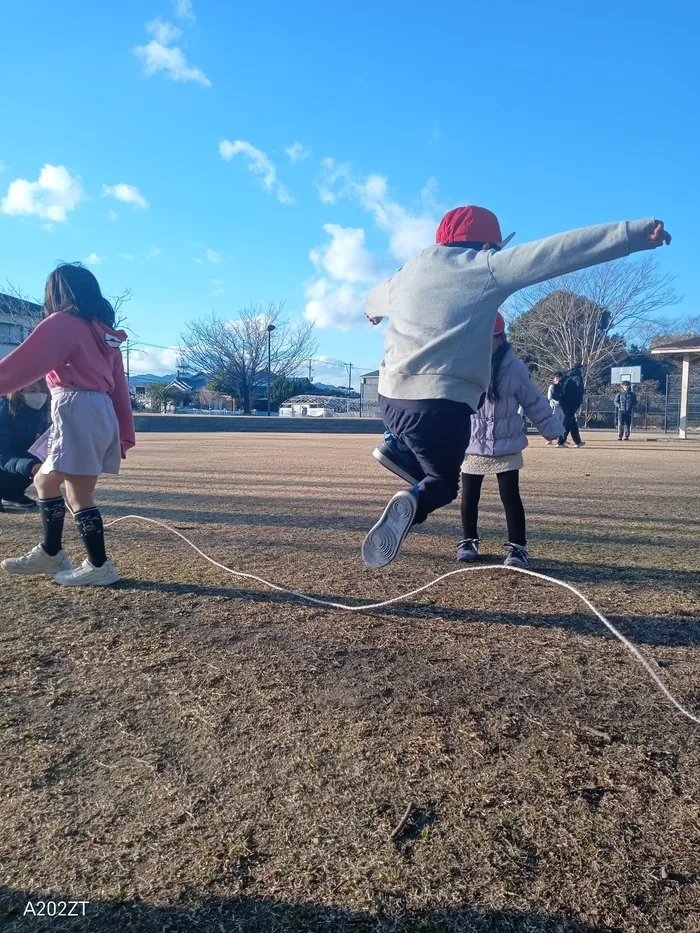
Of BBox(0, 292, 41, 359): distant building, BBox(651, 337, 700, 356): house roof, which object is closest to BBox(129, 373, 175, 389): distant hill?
BBox(0, 292, 41, 359): distant building

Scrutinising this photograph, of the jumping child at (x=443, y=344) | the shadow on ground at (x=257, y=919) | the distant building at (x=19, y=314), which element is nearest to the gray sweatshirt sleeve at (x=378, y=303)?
the jumping child at (x=443, y=344)

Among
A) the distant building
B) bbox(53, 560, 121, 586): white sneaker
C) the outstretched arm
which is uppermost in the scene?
the distant building

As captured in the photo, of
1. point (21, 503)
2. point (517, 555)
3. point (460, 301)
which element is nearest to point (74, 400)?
point (460, 301)

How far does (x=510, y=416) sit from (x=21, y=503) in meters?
3.82

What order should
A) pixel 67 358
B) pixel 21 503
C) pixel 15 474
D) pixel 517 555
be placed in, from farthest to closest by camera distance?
pixel 21 503, pixel 15 474, pixel 517 555, pixel 67 358

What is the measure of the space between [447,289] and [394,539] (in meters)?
1.02

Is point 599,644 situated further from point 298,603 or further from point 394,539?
point 298,603

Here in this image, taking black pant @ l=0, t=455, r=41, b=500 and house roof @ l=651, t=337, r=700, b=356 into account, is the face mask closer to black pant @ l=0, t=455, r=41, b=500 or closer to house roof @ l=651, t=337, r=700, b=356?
black pant @ l=0, t=455, r=41, b=500

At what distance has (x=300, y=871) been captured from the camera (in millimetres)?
1153

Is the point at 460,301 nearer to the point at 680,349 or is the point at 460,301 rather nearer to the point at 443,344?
the point at 443,344

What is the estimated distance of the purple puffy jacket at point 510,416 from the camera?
3.39 metres

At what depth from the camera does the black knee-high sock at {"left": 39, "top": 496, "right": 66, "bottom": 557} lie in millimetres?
3020

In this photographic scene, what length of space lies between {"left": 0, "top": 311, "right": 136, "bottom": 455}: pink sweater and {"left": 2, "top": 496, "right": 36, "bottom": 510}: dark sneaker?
2367mm

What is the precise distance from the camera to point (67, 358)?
2826 mm
